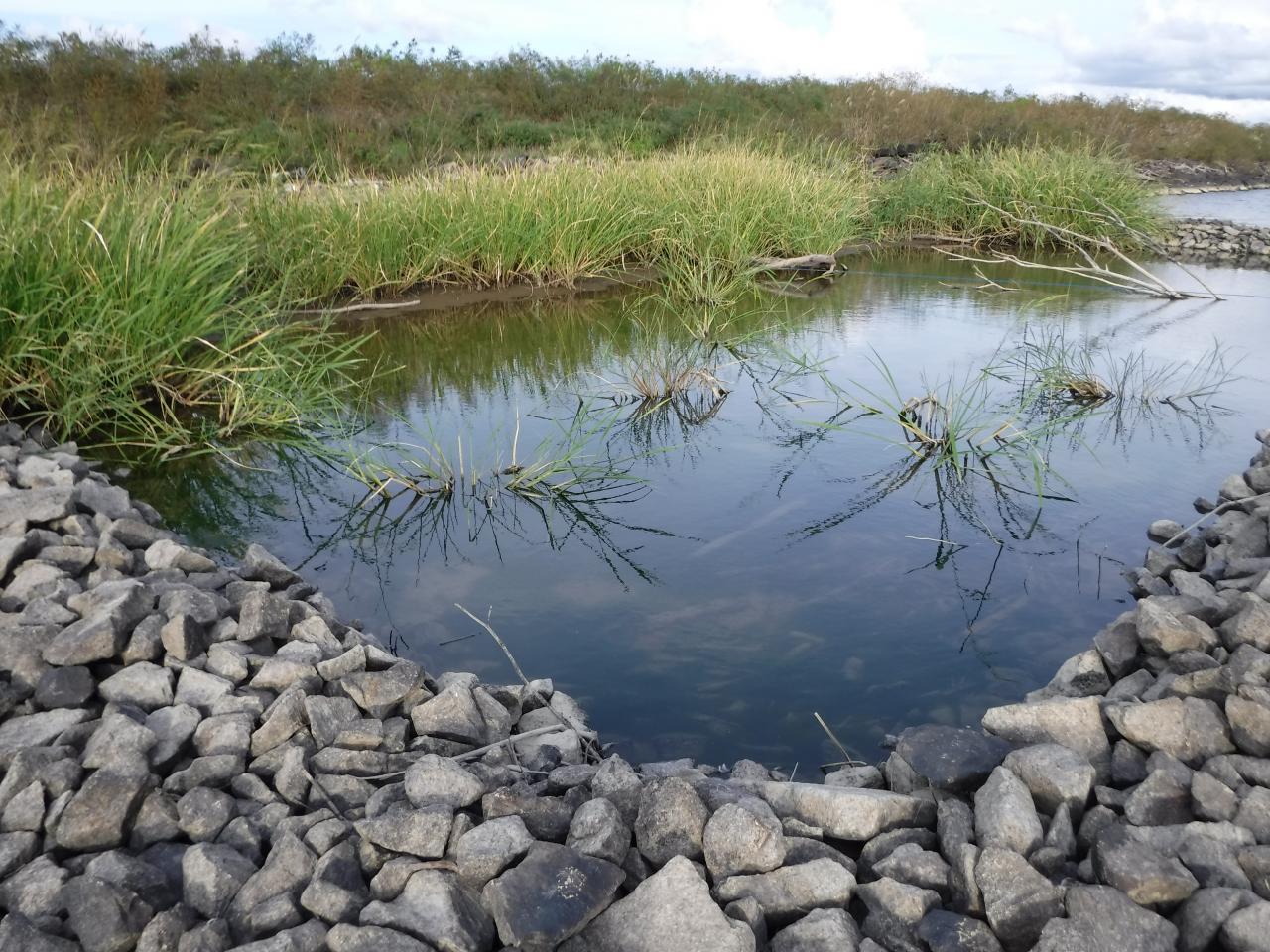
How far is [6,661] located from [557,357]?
12.3 feet

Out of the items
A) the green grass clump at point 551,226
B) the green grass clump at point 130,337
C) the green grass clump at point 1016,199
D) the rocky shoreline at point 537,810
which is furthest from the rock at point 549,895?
the green grass clump at point 1016,199

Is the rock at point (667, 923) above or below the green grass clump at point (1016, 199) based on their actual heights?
below

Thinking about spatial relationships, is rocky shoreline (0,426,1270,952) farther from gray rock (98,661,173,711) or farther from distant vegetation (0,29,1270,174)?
distant vegetation (0,29,1270,174)

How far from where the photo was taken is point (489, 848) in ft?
5.20

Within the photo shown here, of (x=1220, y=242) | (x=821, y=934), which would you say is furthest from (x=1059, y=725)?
(x=1220, y=242)

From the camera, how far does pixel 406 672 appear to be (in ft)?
7.13

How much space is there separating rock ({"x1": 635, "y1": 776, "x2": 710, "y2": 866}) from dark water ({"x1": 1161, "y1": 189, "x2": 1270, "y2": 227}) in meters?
13.4

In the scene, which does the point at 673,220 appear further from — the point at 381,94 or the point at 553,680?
the point at 381,94

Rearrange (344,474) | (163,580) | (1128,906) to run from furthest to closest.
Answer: (344,474) < (163,580) < (1128,906)

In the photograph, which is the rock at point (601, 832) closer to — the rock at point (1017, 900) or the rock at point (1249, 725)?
the rock at point (1017, 900)

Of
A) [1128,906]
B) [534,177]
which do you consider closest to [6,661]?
[1128,906]

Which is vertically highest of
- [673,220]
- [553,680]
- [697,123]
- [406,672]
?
[697,123]

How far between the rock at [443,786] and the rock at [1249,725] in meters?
1.43

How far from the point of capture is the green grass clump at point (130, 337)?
3906mm
